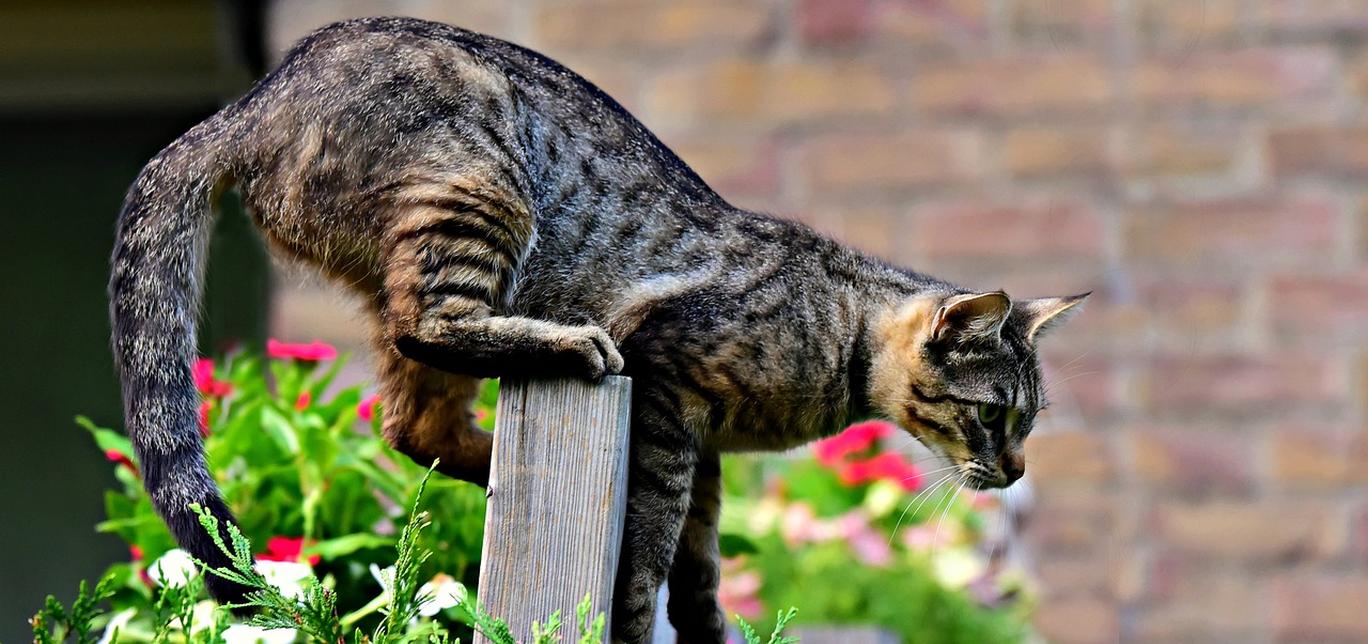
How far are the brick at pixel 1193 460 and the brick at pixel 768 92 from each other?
1286mm

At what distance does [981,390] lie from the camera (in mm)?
2592

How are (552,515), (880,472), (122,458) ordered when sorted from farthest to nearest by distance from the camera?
(880,472)
(122,458)
(552,515)

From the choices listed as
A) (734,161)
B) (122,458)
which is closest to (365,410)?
(122,458)

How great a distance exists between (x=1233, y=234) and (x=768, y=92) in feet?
4.81

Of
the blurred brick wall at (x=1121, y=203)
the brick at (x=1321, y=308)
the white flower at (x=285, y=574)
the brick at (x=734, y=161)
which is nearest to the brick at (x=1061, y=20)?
the blurred brick wall at (x=1121, y=203)

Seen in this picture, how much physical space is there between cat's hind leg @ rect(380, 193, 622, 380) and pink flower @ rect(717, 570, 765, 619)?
1.77 m

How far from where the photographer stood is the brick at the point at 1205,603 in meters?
4.78

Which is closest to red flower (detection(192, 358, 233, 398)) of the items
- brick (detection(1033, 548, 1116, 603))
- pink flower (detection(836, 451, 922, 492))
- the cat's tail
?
the cat's tail

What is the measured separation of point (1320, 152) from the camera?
4820 mm

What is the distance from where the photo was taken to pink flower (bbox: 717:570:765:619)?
389 cm

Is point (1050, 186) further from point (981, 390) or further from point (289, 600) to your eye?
point (289, 600)

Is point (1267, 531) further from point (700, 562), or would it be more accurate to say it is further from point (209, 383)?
point (209, 383)

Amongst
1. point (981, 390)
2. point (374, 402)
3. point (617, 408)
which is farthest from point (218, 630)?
point (981, 390)

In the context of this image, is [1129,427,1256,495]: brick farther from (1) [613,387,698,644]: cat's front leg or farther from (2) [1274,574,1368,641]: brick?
(1) [613,387,698,644]: cat's front leg
